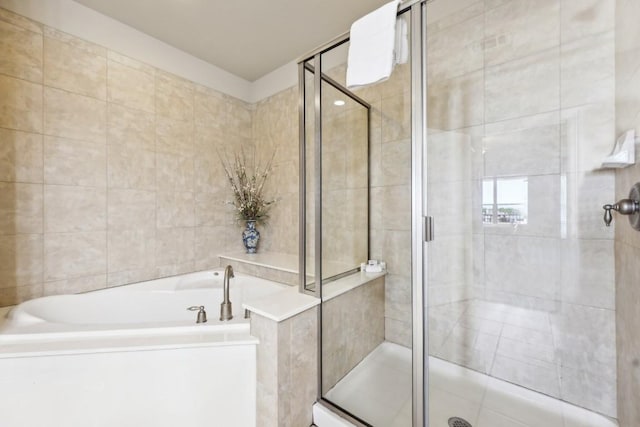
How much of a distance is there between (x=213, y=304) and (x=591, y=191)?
2620mm

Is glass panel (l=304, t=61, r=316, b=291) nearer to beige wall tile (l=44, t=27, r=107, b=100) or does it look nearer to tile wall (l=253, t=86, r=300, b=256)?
tile wall (l=253, t=86, r=300, b=256)

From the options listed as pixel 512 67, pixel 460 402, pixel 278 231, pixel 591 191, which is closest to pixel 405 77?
pixel 512 67

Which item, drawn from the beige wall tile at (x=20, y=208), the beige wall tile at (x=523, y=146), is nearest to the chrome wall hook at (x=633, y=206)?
the beige wall tile at (x=523, y=146)

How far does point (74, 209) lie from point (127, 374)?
4.64 feet

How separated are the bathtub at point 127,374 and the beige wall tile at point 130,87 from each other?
65.4 inches

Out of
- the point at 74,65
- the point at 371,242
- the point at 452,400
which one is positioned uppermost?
the point at 74,65

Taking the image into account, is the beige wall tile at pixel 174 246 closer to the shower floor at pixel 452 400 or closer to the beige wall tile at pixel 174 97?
the beige wall tile at pixel 174 97

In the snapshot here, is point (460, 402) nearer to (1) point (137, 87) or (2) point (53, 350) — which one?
(2) point (53, 350)

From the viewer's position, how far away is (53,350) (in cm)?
115

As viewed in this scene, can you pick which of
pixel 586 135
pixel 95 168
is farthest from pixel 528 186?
pixel 95 168

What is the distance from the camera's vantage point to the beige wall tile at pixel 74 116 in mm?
1820

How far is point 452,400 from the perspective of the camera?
56.4 inches

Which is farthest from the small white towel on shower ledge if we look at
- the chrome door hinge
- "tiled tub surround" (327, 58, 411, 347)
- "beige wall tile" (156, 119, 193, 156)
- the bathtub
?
"beige wall tile" (156, 119, 193, 156)

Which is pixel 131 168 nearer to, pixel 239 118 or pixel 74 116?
pixel 74 116
